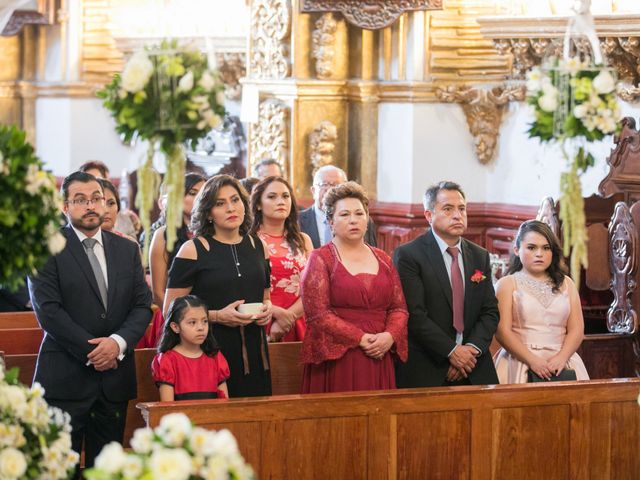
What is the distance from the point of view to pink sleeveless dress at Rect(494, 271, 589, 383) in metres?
7.12

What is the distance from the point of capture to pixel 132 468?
3.73m

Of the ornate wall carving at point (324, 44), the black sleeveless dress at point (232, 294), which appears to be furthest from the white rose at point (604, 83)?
the ornate wall carving at point (324, 44)

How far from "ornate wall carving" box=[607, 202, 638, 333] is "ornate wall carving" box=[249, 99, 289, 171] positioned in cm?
382

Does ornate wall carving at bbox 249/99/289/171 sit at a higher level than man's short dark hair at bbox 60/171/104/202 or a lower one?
higher

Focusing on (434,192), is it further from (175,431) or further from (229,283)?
(175,431)

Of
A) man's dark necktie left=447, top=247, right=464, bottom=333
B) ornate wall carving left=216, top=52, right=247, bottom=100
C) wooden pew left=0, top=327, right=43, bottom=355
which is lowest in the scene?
wooden pew left=0, top=327, right=43, bottom=355

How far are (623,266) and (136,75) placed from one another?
425 cm

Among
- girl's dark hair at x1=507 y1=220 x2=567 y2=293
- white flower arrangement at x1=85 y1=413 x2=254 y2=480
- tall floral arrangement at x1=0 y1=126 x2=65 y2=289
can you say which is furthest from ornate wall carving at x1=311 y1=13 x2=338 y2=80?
white flower arrangement at x1=85 y1=413 x2=254 y2=480

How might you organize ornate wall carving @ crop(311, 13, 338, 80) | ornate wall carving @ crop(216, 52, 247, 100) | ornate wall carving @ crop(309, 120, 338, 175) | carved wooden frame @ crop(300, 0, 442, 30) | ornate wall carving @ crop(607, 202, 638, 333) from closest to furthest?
1. ornate wall carving @ crop(607, 202, 638, 333)
2. carved wooden frame @ crop(300, 0, 442, 30)
3. ornate wall carving @ crop(311, 13, 338, 80)
4. ornate wall carving @ crop(309, 120, 338, 175)
5. ornate wall carving @ crop(216, 52, 247, 100)

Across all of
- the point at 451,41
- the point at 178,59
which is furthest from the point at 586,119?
the point at 451,41

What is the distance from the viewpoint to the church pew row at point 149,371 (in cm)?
693

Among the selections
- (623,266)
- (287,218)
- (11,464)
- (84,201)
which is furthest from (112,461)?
(623,266)

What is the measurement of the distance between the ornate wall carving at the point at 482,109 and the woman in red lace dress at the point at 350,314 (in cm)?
445

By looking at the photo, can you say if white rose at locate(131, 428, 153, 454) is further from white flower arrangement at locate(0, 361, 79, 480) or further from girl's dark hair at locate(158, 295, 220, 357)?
girl's dark hair at locate(158, 295, 220, 357)
